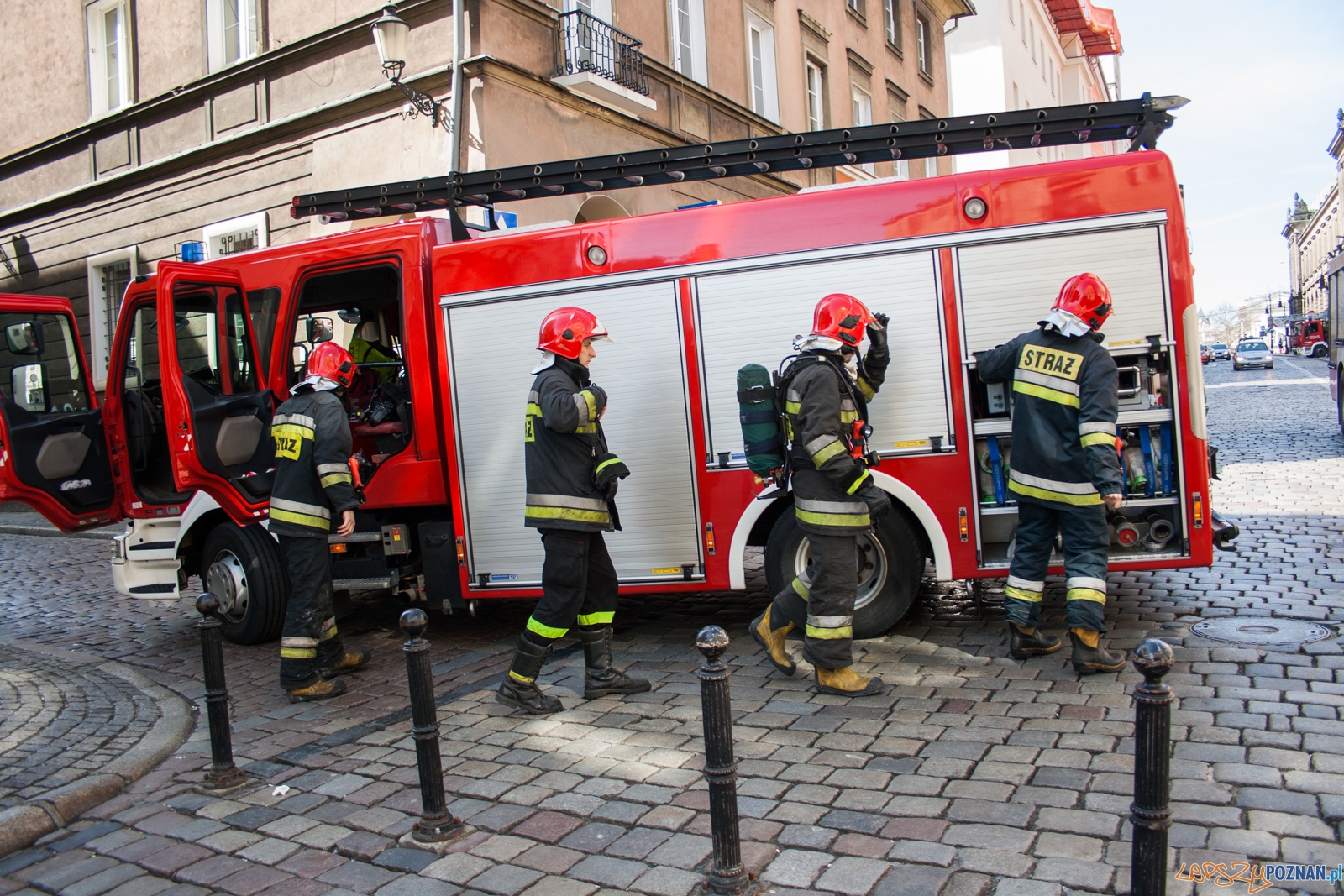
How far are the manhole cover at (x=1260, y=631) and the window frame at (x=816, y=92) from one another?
15.3 m

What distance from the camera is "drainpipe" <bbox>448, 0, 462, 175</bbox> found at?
1071 cm

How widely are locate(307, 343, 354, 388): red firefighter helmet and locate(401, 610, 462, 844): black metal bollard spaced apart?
2.58m

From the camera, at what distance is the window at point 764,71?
1738cm

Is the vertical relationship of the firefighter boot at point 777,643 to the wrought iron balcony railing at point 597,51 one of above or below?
below

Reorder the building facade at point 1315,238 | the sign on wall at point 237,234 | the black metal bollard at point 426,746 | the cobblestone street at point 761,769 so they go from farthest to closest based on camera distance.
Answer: the building facade at point 1315,238 < the sign on wall at point 237,234 < the black metal bollard at point 426,746 < the cobblestone street at point 761,769

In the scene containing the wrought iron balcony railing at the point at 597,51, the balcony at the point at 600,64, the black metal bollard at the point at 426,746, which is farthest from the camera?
the wrought iron balcony railing at the point at 597,51

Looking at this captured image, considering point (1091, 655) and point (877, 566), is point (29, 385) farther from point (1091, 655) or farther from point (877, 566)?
point (1091, 655)

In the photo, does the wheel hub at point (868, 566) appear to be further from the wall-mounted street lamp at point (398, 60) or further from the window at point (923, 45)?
the window at point (923, 45)

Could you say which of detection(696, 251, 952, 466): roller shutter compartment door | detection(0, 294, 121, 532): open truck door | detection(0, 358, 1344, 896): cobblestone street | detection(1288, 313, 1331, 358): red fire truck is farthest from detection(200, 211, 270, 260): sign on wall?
detection(1288, 313, 1331, 358): red fire truck

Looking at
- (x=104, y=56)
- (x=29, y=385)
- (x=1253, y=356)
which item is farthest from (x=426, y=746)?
(x=1253, y=356)

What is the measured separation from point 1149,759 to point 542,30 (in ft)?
37.4

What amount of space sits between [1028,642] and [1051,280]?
1.94m

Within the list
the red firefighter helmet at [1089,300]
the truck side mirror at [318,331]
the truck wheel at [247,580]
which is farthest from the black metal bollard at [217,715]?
the red firefighter helmet at [1089,300]

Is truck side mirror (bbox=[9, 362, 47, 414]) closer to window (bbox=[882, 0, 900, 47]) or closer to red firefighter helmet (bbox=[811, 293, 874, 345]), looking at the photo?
red firefighter helmet (bbox=[811, 293, 874, 345])
